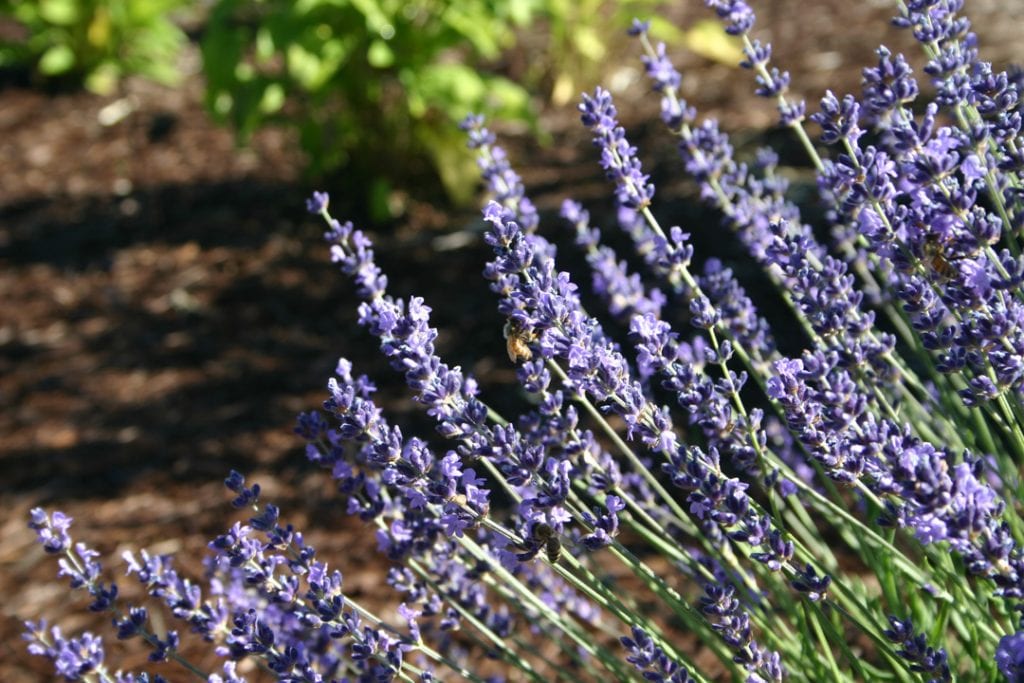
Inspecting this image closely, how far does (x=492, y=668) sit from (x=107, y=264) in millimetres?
2831

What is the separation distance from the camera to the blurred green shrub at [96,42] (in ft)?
20.6

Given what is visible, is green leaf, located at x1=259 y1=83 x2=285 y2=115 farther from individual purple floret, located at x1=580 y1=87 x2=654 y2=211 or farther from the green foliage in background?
individual purple floret, located at x1=580 y1=87 x2=654 y2=211

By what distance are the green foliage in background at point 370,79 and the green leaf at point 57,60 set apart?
1742 mm

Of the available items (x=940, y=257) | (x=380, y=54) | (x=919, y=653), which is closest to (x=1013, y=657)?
(x=919, y=653)

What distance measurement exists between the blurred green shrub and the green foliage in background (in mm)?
1626

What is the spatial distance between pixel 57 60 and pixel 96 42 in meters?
0.24

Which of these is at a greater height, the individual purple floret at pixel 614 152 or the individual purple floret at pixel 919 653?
the individual purple floret at pixel 614 152

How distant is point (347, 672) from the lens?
2.23m

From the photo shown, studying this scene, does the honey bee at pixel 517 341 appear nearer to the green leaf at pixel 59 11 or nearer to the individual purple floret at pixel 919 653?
the individual purple floret at pixel 919 653

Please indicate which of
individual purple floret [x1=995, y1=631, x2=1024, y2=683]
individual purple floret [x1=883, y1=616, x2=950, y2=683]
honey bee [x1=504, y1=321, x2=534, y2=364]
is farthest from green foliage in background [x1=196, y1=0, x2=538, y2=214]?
individual purple floret [x1=995, y1=631, x2=1024, y2=683]

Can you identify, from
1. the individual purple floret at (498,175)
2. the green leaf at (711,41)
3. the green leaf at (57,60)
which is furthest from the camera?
the green leaf at (57,60)

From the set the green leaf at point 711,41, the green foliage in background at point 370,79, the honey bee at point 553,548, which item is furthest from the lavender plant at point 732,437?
the green leaf at point 711,41

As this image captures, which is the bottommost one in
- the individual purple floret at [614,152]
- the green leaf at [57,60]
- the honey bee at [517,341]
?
the honey bee at [517,341]

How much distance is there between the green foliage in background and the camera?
4430 mm
